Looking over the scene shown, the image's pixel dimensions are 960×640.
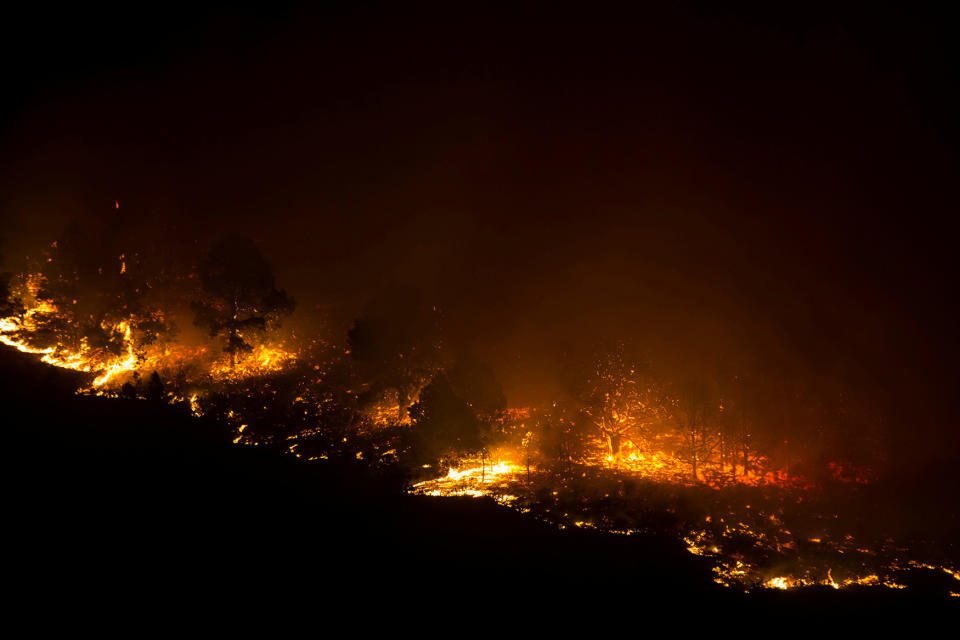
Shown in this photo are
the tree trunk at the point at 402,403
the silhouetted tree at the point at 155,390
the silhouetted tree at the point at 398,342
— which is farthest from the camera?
the tree trunk at the point at 402,403

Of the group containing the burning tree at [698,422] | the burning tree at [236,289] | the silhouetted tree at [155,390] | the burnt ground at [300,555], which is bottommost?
the burnt ground at [300,555]

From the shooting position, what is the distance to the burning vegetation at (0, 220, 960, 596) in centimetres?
1908

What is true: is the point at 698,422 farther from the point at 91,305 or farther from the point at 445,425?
the point at 91,305

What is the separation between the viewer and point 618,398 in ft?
92.5

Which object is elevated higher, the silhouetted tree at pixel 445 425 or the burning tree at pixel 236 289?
the burning tree at pixel 236 289

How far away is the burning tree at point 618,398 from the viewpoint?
2812 cm

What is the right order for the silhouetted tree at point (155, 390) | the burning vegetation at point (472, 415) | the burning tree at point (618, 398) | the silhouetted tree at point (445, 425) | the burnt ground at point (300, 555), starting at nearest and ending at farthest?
1. the burnt ground at point (300, 555)
2. the burning vegetation at point (472, 415)
3. the silhouetted tree at point (445, 425)
4. the burning tree at point (618, 398)
5. the silhouetted tree at point (155, 390)

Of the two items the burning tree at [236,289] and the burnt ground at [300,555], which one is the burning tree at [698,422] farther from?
the burning tree at [236,289]

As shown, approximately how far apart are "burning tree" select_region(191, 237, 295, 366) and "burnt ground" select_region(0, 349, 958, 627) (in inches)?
590

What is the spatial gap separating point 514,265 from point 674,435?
4073 centimetres

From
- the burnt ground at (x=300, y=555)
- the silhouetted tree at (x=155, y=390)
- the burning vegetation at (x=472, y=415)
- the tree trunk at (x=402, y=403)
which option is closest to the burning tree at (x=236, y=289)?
the burning vegetation at (x=472, y=415)

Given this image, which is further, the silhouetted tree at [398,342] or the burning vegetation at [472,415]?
the silhouetted tree at [398,342]

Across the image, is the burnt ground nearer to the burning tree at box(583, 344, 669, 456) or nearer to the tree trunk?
the tree trunk

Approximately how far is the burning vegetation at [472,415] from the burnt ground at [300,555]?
187 cm
